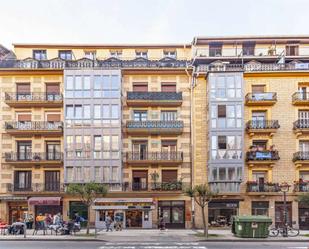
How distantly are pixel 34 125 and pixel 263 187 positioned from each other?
21316 millimetres

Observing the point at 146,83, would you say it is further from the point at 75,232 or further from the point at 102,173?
the point at 75,232

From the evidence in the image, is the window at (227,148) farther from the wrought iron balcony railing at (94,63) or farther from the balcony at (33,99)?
the balcony at (33,99)

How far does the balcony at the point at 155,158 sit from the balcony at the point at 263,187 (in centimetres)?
656

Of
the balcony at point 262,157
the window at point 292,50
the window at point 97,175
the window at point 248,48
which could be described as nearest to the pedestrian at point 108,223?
the window at point 97,175

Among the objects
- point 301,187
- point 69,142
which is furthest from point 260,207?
point 69,142

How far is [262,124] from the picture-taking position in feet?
139

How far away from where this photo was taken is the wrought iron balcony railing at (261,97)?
42.3m

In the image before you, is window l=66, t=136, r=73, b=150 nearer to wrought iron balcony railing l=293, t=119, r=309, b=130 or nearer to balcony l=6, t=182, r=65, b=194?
balcony l=6, t=182, r=65, b=194

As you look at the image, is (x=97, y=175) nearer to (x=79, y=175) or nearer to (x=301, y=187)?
(x=79, y=175)

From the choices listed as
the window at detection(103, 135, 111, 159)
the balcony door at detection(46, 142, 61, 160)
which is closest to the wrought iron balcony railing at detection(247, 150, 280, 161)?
the window at detection(103, 135, 111, 159)

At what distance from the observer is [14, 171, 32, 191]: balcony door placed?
42.4m

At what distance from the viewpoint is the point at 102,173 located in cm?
4238

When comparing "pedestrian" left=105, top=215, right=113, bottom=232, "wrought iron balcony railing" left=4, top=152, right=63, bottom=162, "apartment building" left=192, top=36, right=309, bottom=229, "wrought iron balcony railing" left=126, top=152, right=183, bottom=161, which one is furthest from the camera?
"wrought iron balcony railing" left=126, top=152, right=183, bottom=161

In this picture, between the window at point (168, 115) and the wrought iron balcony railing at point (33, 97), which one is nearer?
the wrought iron balcony railing at point (33, 97)
